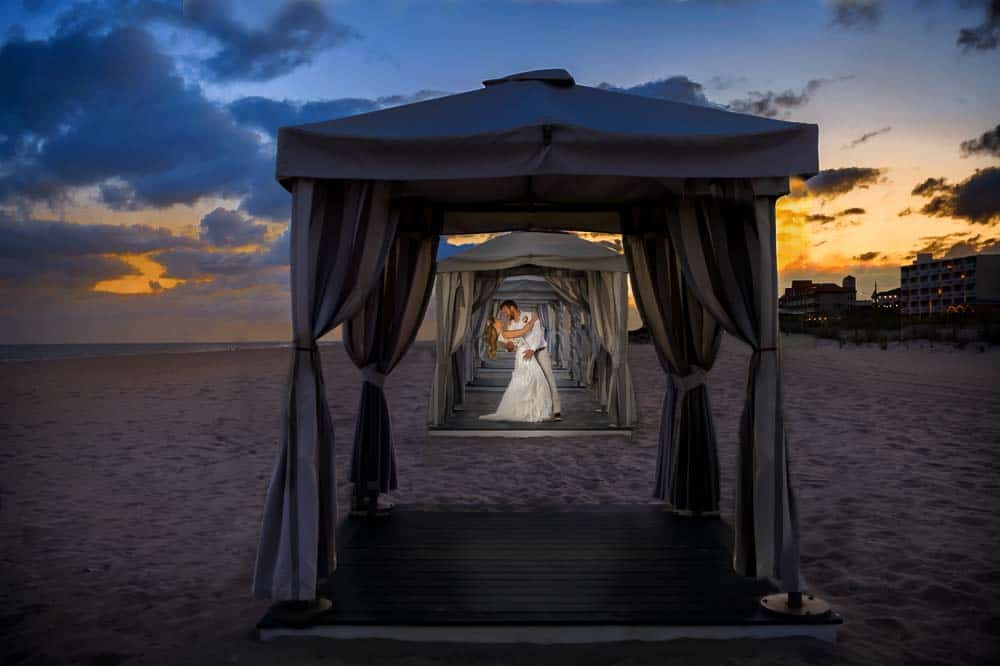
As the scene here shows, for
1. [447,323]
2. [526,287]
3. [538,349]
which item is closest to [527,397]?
[538,349]

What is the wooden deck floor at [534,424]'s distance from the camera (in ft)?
32.8

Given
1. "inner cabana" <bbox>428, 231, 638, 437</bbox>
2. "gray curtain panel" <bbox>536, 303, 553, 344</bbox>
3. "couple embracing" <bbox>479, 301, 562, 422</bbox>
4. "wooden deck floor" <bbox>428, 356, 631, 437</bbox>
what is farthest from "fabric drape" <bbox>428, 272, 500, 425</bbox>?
"gray curtain panel" <bbox>536, 303, 553, 344</bbox>

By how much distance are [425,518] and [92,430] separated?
7.86 metres

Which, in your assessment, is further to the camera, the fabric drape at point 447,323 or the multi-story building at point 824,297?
the multi-story building at point 824,297

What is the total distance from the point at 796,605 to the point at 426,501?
3.53 m

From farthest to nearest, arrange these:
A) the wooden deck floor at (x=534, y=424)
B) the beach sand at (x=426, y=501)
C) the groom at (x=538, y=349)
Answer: the groom at (x=538, y=349) → the wooden deck floor at (x=534, y=424) → the beach sand at (x=426, y=501)

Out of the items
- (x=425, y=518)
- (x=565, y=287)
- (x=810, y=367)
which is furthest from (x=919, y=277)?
(x=425, y=518)

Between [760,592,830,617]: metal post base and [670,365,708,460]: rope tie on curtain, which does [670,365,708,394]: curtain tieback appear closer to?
[670,365,708,460]: rope tie on curtain

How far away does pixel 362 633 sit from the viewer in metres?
3.39

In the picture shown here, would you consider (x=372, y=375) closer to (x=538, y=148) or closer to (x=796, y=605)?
(x=538, y=148)

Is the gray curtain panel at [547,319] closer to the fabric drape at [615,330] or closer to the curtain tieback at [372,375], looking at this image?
the fabric drape at [615,330]

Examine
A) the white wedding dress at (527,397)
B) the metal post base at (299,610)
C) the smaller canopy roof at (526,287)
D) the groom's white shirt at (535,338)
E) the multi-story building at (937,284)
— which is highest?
the multi-story building at (937,284)

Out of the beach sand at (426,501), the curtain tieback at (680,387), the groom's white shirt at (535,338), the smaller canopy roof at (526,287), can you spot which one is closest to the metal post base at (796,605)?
the beach sand at (426,501)

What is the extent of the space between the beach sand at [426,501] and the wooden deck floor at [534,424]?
0.34 m
